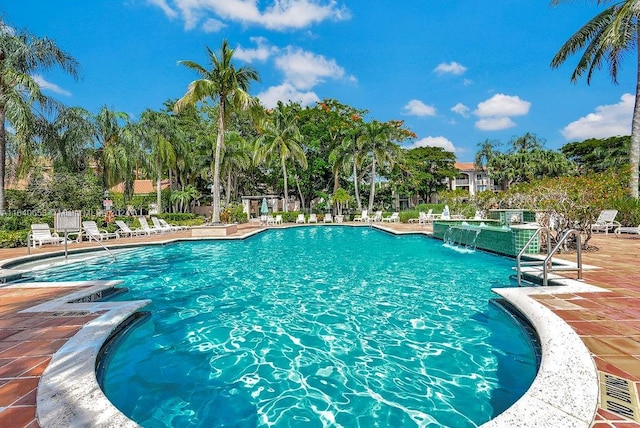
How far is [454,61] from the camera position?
1133 inches

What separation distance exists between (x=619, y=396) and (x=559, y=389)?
356 millimetres

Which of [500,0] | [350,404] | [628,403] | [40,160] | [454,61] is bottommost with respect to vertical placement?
[350,404]

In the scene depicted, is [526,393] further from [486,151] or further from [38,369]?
[486,151]

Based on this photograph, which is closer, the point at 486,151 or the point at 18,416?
the point at 18,416

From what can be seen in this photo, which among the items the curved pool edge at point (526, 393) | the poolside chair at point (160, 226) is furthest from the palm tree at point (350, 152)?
the curved pool edge at point (526, 393)

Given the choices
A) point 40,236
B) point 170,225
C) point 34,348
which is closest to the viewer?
point 34,348

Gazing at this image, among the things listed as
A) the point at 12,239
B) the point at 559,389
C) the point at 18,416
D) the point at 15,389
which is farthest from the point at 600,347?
the point at 12,239

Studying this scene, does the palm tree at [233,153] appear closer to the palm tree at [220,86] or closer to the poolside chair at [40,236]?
the palm tree at [220,86]

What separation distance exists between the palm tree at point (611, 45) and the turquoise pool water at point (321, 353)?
1323cm

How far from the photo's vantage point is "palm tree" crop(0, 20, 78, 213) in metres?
14.2

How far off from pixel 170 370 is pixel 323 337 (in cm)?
188

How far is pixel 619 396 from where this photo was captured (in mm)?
2123

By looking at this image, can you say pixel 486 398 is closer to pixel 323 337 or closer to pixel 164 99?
pixel 323 337

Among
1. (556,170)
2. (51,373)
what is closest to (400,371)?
(51,373)
